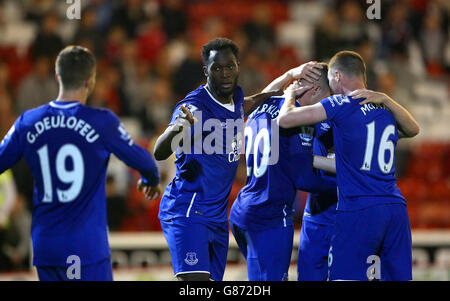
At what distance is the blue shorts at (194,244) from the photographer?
16.7 feet

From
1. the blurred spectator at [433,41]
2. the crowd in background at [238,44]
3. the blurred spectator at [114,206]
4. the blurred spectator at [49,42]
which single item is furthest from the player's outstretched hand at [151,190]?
the blurred spectator at [433,41]

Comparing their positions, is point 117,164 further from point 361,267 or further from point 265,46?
point 361,267

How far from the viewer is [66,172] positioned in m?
4.39

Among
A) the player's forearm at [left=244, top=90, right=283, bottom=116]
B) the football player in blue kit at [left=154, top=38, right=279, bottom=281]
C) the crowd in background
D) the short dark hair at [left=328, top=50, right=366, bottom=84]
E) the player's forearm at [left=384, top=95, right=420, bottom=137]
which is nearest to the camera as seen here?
the football player in blue kit at [left=154, top=38, right=279, bottom=281]

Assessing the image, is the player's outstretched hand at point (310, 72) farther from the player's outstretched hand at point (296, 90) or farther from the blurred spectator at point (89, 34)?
the blurred spectator at point (89, 34)

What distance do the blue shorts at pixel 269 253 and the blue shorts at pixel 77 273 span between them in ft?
4.58

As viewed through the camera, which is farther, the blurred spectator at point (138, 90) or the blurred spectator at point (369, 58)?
the blurred spectator at point (138, 90)

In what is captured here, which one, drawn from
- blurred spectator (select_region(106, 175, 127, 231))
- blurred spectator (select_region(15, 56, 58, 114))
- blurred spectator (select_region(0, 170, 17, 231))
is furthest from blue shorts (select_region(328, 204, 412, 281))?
blurred spectator (select_region(15, 56, 58, 114))

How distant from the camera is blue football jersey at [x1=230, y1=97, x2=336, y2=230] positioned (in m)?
5.46

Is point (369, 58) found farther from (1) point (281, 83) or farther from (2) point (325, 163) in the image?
(2) point (325, 163)

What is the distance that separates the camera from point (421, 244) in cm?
864

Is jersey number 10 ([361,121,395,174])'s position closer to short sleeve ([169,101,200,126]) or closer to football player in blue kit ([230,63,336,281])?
football player in blue kit ([230,63,336,281])

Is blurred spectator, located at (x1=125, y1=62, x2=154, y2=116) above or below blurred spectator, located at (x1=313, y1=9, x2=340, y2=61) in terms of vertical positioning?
below
